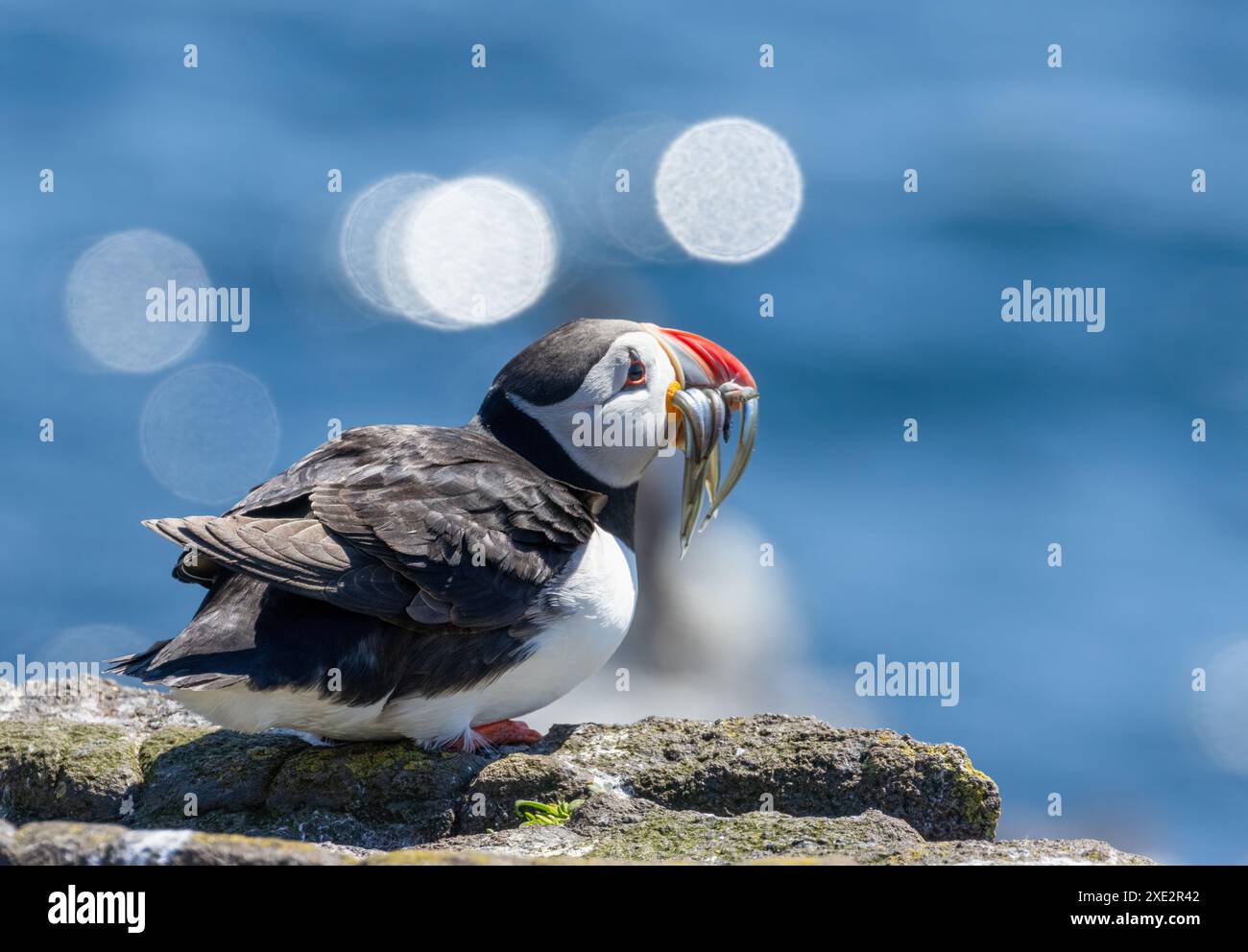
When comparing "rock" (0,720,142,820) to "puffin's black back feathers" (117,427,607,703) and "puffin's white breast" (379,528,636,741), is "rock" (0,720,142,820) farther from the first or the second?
"puffin's white breast" (379,528,636,741)

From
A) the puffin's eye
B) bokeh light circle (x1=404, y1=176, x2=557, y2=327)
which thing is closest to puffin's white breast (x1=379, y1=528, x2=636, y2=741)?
the puffin's eye

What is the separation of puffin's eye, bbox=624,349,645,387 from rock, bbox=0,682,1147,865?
1.68 metres

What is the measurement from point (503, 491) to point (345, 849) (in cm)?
173

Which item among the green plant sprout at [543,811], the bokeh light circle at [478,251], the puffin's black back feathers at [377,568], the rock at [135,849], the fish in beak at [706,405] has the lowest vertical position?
the green plant sprout at [543,811]

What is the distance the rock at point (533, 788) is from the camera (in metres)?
5.99

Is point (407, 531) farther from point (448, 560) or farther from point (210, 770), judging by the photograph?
point (210, 770)

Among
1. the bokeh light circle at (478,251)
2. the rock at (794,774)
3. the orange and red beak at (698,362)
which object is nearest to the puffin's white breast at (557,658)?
the rock at (794,774)

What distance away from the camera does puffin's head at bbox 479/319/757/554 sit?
7.55 m

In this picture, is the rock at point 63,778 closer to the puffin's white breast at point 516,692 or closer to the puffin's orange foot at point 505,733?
the puffin's white breast at point 516,692

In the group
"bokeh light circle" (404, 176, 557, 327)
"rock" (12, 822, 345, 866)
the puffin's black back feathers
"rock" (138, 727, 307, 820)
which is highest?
"bokeh light circle" (404, 176, 557, 327)

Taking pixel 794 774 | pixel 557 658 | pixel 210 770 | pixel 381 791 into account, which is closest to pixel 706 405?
pixel 557 658

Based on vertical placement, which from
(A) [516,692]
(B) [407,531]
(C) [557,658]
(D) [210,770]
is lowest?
(D) [210,770]

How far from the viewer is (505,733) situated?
7074mm

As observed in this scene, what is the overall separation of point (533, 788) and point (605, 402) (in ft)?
6.75
